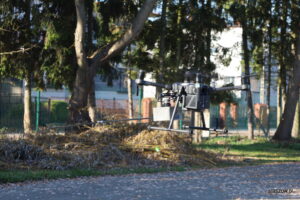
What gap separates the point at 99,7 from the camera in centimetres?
2034

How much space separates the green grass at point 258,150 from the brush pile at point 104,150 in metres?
2.40

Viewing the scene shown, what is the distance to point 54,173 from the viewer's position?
1285 centimetres

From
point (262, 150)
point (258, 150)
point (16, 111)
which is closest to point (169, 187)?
point (258, 150)

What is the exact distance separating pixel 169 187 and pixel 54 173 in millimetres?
3058

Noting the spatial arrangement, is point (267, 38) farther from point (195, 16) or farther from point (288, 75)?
point (195, 16)

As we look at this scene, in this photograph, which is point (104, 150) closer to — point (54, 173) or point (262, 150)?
point (54, 173)

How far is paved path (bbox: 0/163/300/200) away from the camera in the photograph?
10.1 m

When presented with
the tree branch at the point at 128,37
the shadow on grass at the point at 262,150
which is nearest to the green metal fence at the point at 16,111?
the tree branch at the point at 128,37

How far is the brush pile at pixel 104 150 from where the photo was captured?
1424 centimetres

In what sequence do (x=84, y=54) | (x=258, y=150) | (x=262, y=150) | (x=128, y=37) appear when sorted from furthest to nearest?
1. (x=262, y=150)
2. (x=258, y=150)
3. (x=84, y=54)
4. (x=128, y=37)

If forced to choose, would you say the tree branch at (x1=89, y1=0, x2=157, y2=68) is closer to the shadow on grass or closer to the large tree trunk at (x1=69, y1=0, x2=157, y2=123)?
the large tree trunk at (x1=69, y1=0, x2=157, y2=123)

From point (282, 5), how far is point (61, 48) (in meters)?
12.1

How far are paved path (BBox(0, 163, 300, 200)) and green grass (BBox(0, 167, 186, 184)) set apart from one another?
43cm

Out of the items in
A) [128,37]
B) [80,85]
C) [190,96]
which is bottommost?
[190,96]
